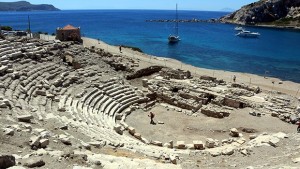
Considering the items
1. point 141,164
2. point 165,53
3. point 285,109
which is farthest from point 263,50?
point 141,164

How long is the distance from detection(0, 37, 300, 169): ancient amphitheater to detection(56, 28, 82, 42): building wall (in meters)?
9.02

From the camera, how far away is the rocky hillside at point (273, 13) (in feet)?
448

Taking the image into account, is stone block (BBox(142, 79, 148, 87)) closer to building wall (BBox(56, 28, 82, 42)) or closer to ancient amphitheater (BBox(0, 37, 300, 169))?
ancient amphitheater (BBox(0, 37, 300, 169))

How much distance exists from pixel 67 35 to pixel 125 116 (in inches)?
943

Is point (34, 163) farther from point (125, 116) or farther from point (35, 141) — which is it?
point (125, 116)

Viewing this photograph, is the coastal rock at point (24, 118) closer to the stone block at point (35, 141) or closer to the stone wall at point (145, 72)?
the stone block at point (35, 141)

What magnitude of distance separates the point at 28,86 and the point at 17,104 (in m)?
4.54

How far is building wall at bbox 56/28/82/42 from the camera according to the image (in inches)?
1811

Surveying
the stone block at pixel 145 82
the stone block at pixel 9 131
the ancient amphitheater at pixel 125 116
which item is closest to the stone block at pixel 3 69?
the ancient amphitheater at pixel 125 116

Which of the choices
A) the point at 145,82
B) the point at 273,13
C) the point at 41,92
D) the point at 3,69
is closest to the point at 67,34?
the point at 145,82

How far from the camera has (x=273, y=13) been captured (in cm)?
14338

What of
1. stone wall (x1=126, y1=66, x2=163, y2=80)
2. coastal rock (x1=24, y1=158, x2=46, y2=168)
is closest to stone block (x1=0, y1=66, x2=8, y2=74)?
stone wall (x1=126, y1=66, x2=163, y2=80)

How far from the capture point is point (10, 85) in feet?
70.2

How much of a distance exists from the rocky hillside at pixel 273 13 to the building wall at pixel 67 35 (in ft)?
361
